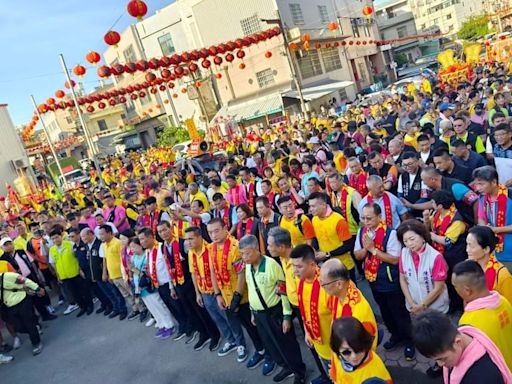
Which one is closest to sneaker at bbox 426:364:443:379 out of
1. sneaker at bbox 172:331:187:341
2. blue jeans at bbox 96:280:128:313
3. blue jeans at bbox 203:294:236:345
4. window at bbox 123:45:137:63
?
blue jeans at bbox 203:294:236:345

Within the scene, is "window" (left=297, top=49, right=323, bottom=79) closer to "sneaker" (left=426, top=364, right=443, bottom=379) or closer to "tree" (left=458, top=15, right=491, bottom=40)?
"sneaker" (left=426, top=364, right=443, bottom=379)

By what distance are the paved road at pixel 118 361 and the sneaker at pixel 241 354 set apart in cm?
7

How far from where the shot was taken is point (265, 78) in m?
27.8

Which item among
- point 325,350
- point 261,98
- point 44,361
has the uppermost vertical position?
point 261,98

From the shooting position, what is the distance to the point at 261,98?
89.4 ft

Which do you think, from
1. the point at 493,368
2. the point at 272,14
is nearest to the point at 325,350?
the point at 493,368

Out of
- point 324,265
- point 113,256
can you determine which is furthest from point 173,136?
point 324,265

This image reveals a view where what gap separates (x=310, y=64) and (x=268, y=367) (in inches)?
1075

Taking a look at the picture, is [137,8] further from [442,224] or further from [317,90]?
[317,90]

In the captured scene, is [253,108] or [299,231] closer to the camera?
[299,231]

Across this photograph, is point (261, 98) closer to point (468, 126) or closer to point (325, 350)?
point (468, 126)

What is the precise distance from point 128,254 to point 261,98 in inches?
896

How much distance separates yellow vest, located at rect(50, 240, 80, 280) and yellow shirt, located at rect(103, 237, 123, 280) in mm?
1223

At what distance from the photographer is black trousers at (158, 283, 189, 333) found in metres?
5.31
